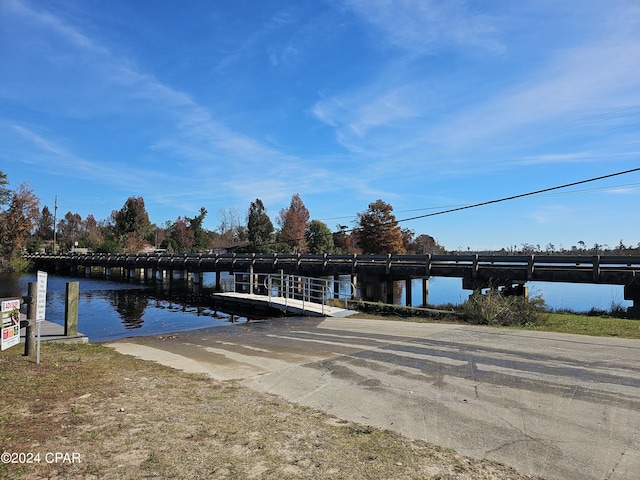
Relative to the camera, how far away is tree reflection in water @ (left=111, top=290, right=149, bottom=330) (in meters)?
18.7

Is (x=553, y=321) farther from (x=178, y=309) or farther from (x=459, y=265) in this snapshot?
(x=178, y=309)

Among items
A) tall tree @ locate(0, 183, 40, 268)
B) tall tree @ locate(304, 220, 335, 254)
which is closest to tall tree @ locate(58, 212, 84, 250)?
tall tree @ locate(0, 183, 40, 268)

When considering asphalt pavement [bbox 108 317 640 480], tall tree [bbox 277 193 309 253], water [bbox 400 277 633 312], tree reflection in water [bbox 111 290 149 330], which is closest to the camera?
asphalt pavement [bbox 108 317 640 480]

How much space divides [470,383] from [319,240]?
59626mm

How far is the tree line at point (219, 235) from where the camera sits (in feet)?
182

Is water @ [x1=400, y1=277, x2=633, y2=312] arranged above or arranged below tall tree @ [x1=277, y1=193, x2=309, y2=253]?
below

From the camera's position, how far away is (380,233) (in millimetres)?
54812

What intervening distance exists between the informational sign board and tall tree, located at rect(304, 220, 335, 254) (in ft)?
182

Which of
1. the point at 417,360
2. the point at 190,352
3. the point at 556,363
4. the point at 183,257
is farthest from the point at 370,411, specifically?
the point at 183,257

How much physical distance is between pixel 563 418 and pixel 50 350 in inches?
346

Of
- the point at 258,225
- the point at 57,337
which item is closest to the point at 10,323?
the point at 57,337

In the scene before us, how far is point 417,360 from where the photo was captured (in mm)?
7730

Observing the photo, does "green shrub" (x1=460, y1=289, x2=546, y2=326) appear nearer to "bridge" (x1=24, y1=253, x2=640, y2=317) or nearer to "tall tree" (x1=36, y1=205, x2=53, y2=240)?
"bridge" (x1=24, y1=253, x2=640, y2=317)

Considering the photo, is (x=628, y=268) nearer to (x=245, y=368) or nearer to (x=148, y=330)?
(x=245, y=368)
